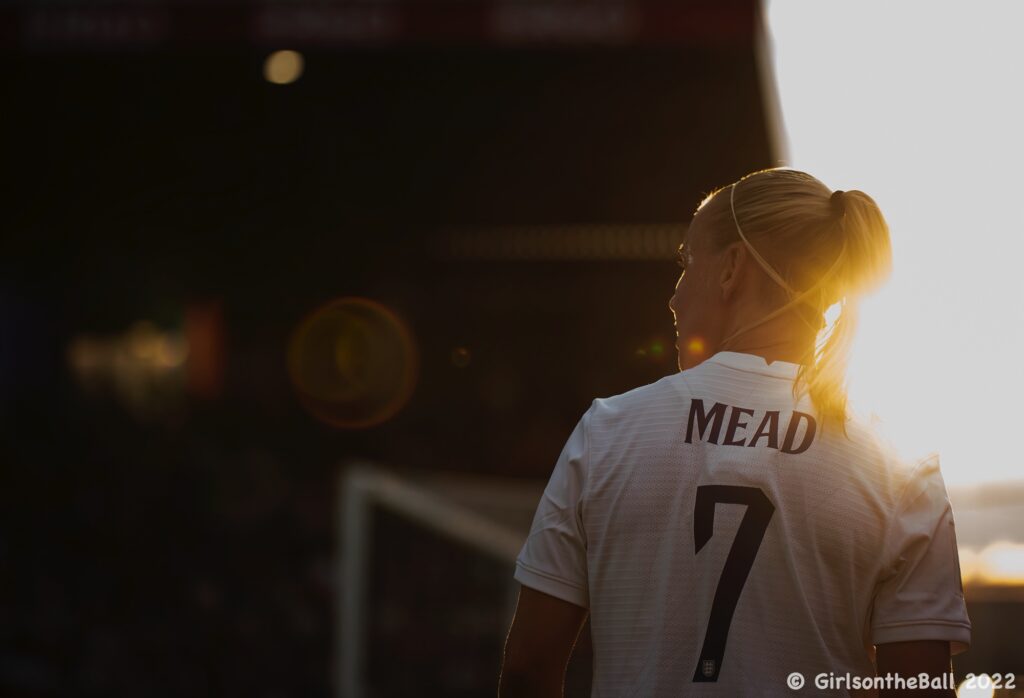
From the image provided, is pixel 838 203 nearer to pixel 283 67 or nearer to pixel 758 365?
pixel 758 365

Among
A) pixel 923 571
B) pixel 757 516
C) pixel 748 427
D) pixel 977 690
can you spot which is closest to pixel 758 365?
pixel 748 427

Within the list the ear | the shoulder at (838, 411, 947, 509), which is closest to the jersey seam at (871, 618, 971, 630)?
the shoulder at (838, 411, 947, 509)

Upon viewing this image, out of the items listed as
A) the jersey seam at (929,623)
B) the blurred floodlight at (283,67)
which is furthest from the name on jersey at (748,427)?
the blurred floodlight at (283,67)

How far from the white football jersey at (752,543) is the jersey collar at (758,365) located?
1 centimetres

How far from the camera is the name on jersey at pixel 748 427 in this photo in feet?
5.41

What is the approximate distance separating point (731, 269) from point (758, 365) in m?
0.15

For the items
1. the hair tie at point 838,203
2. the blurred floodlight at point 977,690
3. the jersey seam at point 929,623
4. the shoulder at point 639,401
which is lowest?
the blurred floodlight at point 977,690

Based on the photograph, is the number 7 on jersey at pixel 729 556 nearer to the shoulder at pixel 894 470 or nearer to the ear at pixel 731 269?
the shoulder at pixel 894 470

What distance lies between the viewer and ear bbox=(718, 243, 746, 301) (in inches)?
67.1

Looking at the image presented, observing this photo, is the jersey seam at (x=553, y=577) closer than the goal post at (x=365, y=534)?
Yes

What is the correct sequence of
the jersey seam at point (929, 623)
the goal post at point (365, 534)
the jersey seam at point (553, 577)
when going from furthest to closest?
the goal post at point (365, 534) < the jersey seam at point (553, 577) < the jersey seam at point (929, 623)

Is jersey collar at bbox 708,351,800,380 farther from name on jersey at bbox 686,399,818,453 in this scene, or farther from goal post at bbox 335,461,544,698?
goal post at bbox 335,461,544,698

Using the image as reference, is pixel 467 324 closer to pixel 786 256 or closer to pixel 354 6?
pixel 354 6

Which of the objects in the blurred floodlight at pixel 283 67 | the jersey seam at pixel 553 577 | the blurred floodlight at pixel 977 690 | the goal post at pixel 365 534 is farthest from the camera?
the blurred floodlight at pixel 283 67
